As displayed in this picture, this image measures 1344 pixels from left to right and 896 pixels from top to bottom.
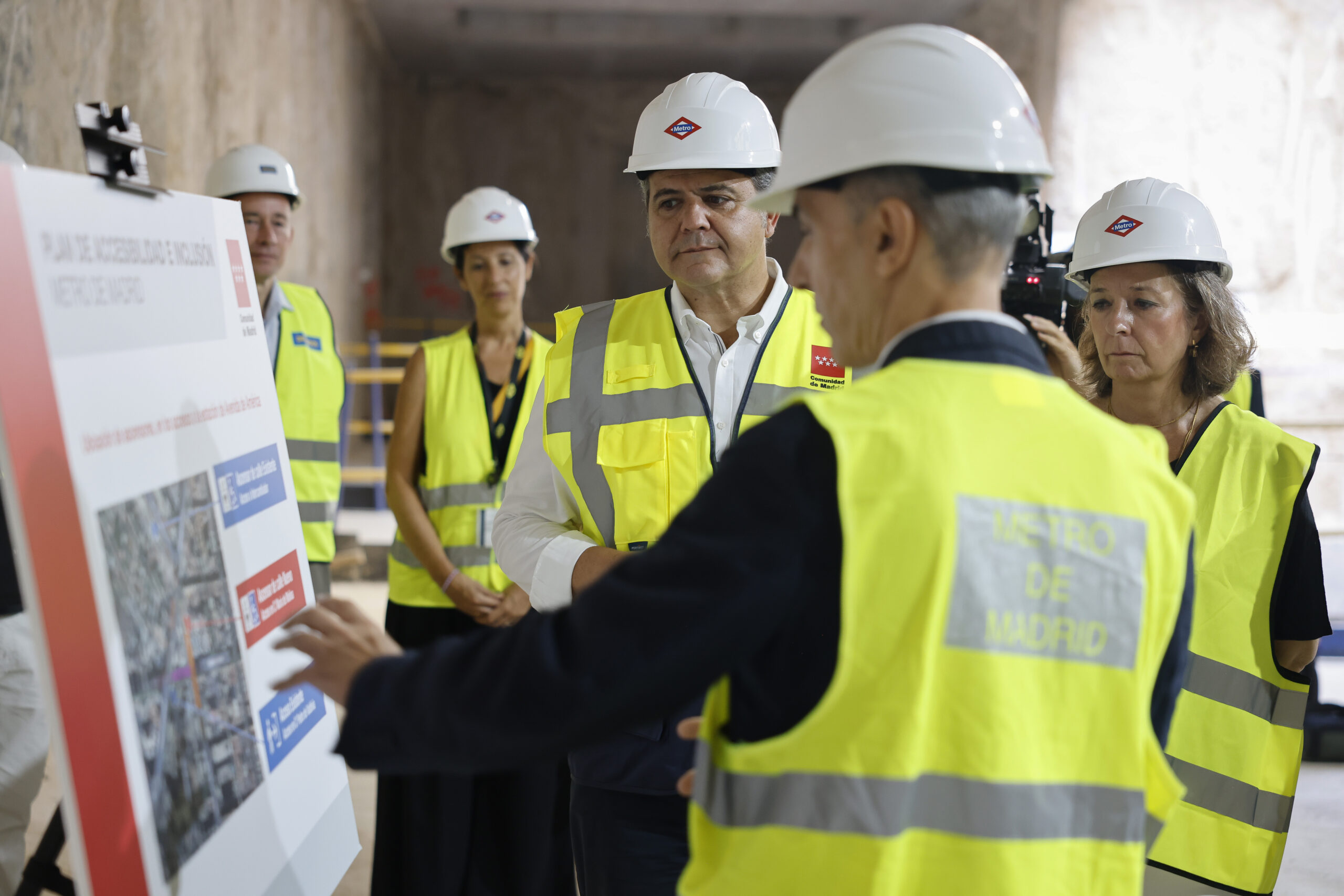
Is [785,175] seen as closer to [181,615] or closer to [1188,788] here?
[181,615]

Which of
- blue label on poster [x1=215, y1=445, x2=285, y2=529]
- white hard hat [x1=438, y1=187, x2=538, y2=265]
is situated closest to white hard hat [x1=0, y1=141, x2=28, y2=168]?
blue label on poster [x1=215, y1=445, x2=285, y2=529]

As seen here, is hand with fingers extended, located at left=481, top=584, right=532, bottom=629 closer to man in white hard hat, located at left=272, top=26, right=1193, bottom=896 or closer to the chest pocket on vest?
the chest pocket on vest

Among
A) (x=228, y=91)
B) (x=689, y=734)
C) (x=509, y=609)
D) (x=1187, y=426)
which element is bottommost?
(x=509, y=609)

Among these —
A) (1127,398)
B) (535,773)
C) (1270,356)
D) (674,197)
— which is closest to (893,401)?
(674,197)

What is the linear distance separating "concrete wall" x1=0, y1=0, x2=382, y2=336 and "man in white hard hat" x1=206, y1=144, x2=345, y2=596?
515 millimetres

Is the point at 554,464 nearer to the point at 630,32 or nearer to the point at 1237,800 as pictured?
the point at 1237,800

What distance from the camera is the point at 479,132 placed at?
14500mm

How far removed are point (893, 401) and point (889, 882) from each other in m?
0.45

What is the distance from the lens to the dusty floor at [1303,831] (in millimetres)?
3428

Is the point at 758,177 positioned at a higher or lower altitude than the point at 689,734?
higher

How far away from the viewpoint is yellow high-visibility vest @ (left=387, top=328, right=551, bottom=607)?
3104mm

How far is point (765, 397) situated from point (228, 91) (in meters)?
6.04

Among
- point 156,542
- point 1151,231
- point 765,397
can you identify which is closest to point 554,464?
point 765,397

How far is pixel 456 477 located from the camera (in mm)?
3148
